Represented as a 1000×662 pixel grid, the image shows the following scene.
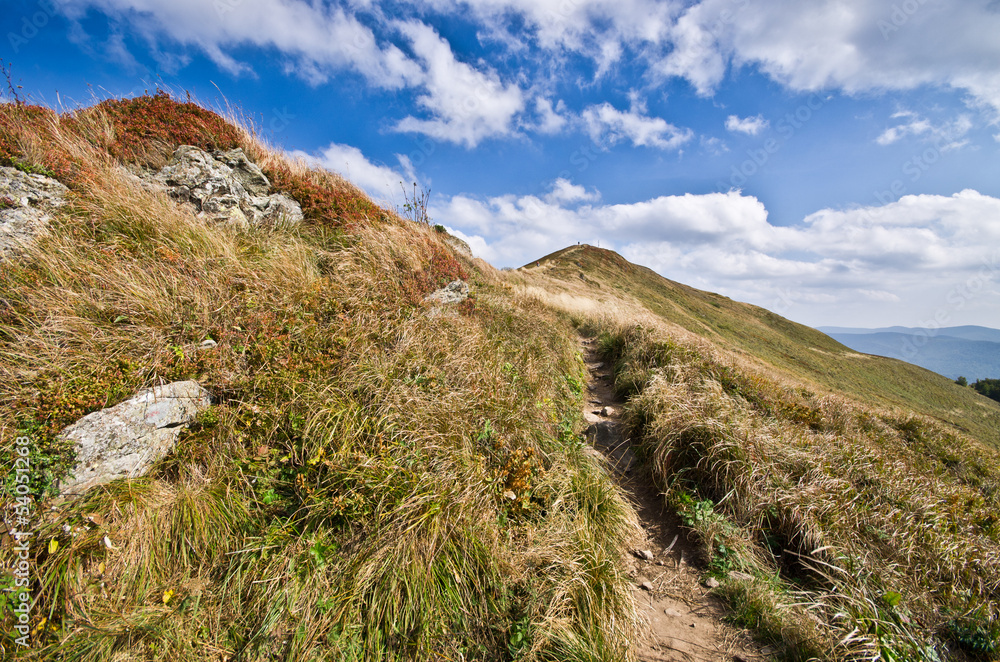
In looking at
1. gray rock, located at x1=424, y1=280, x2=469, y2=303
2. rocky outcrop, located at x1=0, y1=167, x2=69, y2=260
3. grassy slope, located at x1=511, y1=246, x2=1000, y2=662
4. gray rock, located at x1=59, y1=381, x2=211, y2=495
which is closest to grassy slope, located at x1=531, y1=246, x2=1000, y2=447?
gray rock, located at x1=424, y1=280, x2=469, y2=303

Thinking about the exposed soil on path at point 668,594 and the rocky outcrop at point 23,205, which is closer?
the exposed soil on path at point 668,594

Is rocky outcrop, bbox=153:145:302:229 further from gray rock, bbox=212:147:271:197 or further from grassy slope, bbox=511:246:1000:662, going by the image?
grassy slope, bbox=511:246:1000:662

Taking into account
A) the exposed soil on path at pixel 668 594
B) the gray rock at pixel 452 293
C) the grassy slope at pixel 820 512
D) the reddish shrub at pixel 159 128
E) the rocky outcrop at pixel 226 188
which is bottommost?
the exposed soil on path at pixel 668 594

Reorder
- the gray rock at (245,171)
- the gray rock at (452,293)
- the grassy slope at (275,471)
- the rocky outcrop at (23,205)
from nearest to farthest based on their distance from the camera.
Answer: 1. the grassy slope at (275,471)
2. the rocky outcrop at (23,205)
3. the gray rock at (452,293)
4. the gray rock at (245,171)

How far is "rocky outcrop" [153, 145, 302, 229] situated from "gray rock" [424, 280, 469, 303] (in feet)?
11.1

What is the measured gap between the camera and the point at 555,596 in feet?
9.59

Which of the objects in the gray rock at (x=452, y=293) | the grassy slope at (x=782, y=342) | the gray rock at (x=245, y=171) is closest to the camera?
the gray rock at (x=452, y=293)

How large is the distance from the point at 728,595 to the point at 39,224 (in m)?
8.99

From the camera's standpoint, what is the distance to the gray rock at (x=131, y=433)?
2.91 metres

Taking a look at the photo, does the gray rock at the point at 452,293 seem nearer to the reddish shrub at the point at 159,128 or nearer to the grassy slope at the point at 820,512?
the grassy slope at the point at 820,512

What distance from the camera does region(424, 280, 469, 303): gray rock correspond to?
6898 millimetres

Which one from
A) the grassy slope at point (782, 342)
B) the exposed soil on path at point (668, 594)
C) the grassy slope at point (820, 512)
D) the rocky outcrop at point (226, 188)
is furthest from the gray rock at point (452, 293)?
the grassy slope at point (782, 342)

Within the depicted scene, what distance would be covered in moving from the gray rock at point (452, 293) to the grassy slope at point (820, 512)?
13.5 ft

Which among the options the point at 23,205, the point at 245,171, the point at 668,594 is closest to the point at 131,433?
the point at 23,205
